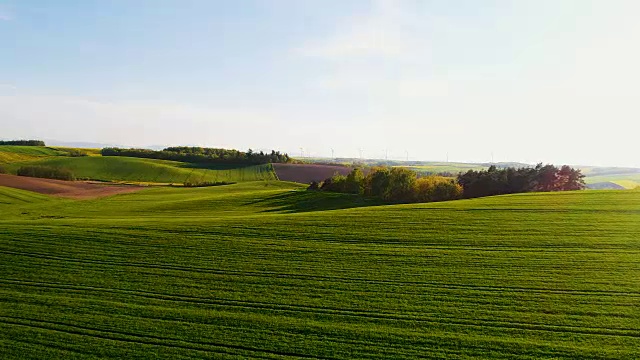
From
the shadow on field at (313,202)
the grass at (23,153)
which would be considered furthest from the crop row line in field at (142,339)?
the grass at (23,153)

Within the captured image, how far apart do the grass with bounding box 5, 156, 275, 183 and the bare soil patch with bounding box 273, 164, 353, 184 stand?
290 centimetres

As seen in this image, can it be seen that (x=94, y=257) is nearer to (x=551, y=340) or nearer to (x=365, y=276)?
(x=365, y=276)

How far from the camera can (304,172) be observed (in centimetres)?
10275

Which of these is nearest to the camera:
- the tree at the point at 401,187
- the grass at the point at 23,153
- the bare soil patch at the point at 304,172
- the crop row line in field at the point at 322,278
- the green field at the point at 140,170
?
the crop row line in field at the point at 322,278

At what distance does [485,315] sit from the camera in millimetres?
15305

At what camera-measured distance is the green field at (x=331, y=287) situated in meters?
13.8

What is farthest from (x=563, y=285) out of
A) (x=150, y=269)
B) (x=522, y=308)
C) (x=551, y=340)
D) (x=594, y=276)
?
(x=150, y=269)

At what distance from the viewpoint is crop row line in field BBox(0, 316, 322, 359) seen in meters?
13.5

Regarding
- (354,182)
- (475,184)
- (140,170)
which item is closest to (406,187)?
(475,184)

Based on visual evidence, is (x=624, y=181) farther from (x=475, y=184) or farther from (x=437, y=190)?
(x=437, y=190)

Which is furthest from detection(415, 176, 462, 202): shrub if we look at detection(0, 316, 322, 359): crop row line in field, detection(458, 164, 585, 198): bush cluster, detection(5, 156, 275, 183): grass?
detection(5, 156, 275, 183): grass

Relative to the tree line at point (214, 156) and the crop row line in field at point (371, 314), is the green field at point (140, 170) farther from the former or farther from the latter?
the crop row line in field at point (371, 314)

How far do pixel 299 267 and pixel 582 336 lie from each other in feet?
39.9

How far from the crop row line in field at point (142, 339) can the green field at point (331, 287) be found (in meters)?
0.06
